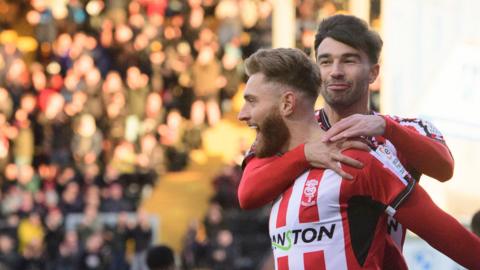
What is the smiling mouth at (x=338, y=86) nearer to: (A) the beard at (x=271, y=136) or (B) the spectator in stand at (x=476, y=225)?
(A) the beard at (x=271, y=136)

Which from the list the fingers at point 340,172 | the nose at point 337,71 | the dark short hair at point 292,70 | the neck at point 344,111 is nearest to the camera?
the fingers at point 340,172

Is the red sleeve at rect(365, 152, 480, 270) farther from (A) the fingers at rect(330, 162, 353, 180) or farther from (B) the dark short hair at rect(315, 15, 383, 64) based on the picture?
(B) the dark short hair at rect(315, 15, 383, 64)

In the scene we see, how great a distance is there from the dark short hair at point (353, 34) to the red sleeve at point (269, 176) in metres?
0.48

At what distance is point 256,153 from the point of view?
13.5 ft

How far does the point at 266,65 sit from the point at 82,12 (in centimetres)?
1565

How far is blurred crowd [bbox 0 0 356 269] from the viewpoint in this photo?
16.2 meters

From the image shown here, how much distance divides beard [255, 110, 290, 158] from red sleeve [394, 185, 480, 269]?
0.45m

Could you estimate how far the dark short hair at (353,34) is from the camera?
4270 mm

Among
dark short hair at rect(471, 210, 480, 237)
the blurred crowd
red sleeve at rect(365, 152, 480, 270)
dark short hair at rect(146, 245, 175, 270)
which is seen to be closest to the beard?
red sleeve at rect(365, 152, 480, 270)

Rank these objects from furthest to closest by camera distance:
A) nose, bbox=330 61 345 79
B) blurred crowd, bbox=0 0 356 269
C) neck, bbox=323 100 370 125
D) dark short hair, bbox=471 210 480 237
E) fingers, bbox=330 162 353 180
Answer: blurred crowd, bbox=0 0 356 269 < dark short hair, bbox=471 210 480 237 < neck, bbox=323 100 370 125 < nose, bbox=330 61 345 79 < fingers, bbox=330 162 353 180

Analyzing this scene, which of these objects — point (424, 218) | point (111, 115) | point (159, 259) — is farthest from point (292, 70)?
point (111, 115)

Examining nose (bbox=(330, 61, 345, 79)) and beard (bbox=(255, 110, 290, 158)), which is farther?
nose (bbox=(330, 61, 345, 79))

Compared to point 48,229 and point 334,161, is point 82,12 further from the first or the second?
point 334,161

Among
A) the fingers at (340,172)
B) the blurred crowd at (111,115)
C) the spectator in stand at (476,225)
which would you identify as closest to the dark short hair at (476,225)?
the spectator in stand at (476,225)
